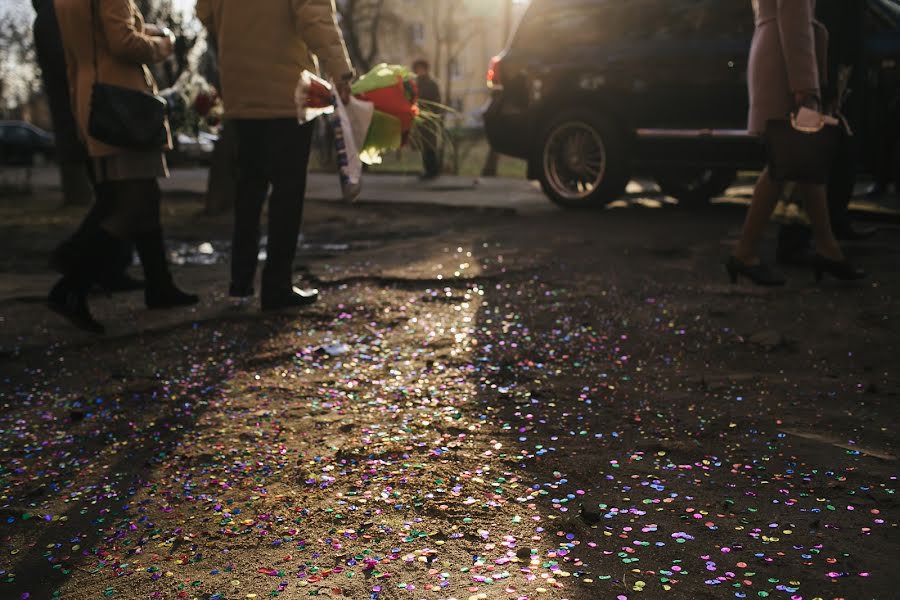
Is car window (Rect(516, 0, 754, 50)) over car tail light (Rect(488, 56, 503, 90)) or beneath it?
over

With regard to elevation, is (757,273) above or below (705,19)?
below

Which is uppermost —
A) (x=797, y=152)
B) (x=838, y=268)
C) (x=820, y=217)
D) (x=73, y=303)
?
(x=797, y=152)

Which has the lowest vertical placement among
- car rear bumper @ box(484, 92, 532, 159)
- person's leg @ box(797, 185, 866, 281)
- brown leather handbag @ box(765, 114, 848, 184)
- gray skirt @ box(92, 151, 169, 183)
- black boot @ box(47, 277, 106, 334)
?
black boot @ box(47, 277, 106, 334)

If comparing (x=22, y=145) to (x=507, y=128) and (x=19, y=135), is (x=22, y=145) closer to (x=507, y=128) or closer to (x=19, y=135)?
(x=19, y=135)

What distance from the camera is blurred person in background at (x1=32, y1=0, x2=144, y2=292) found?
4340 millimetres

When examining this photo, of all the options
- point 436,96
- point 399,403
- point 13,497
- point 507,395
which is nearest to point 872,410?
point 507,395

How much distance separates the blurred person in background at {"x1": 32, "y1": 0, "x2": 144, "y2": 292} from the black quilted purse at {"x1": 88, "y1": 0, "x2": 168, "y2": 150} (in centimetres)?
31

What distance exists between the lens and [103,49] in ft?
13.9

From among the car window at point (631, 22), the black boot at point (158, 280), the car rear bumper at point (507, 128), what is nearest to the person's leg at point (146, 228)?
the black boot at point (158, 280)

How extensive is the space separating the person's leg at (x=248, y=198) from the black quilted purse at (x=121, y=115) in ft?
1.43

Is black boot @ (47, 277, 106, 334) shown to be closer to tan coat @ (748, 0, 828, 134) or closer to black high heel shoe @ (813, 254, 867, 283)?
tan coat @ (748, 0, 828, 134)

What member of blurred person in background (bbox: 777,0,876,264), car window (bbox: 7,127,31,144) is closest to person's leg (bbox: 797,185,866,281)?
blurred person in background (bbox: 777,0,876,264)

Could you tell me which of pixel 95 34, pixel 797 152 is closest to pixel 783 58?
pixel 797 152

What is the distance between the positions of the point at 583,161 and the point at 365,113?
13.4ft
